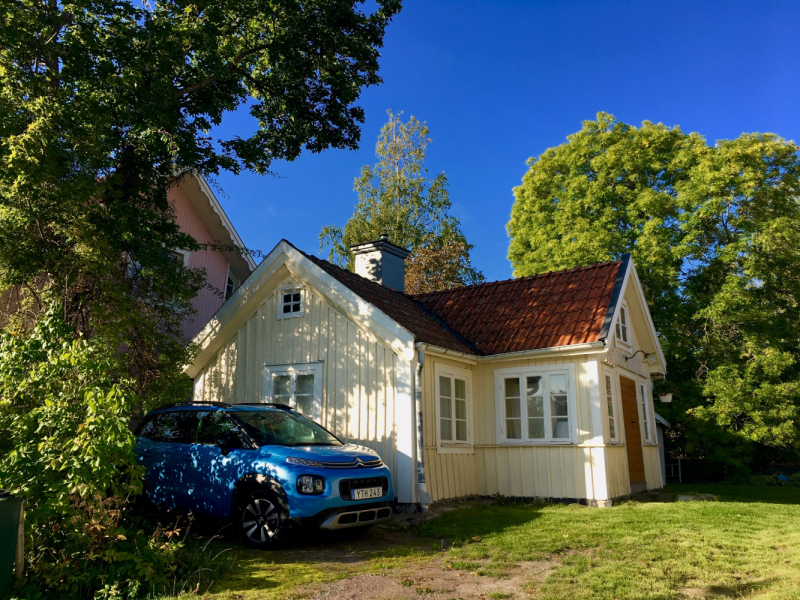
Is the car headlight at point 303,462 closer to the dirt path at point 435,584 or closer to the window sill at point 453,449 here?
the dirt path at point 435,584

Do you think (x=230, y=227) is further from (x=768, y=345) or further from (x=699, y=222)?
(x=768, y=345)

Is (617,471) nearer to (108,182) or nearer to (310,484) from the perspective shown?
(310,484)

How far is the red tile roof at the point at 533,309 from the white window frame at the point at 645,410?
3523mm

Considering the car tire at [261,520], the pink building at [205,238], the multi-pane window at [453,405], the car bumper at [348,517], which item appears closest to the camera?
the car bumper at [348,517]

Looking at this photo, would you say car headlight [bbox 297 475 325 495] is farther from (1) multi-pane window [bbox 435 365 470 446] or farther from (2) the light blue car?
(1) multi-pane window [bbox 435 365 470 446]

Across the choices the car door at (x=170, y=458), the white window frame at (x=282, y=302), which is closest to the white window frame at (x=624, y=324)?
the white window frame at (x=282, y=302)

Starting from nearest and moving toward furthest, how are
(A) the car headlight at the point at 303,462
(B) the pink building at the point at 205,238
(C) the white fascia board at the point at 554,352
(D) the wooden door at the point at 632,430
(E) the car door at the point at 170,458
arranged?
(A) the car headlight at the point at 303,462 → (E) the car door at the point at 170,458 → (C) the white fascia board at the point at 554,352 → (D) the wooden door at the point at 632,430 → (B) the pink building at the point at 205,238

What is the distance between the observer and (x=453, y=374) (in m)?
12.1

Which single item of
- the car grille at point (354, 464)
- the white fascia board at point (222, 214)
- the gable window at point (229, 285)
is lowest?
the car grille at point (354, 464)

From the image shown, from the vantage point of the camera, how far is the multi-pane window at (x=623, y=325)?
1391cm

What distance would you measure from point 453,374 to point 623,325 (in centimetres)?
486

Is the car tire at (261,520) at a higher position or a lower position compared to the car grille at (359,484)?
lower

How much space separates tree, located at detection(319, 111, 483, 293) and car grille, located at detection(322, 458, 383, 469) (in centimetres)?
2265

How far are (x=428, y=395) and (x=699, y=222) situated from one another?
15.5 m
